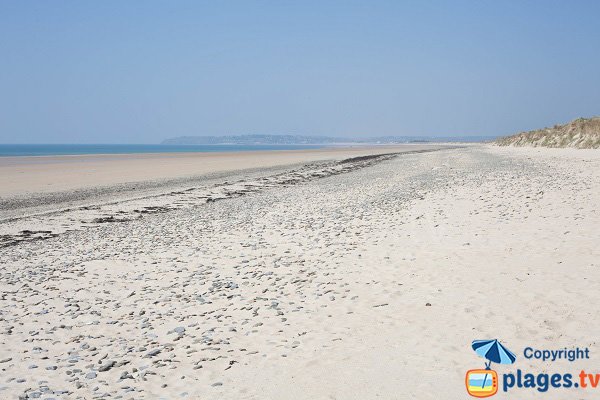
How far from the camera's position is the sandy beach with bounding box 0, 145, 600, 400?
5754 mm

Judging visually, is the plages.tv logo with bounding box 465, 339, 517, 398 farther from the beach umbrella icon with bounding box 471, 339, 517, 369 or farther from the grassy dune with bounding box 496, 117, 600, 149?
the grassy dune with bounding box 496, 117, 600, 149

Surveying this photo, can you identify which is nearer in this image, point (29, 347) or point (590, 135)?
point (29, 347)

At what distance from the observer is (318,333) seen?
6.94 m

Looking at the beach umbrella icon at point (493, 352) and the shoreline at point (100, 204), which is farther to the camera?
the shoreline at point (100, 204)

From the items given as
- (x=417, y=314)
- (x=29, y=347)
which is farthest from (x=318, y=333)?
(x=29, y=347)

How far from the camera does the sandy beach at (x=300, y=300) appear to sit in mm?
5754

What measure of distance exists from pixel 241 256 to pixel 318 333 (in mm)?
5109

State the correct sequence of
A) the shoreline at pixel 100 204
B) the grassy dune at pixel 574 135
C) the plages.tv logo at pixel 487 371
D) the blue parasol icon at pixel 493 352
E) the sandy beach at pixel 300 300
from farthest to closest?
the grassy dune at pixel 574 135
the shoreline at pixel 100 204
the sandy beach at pixel 300 300
the blue parasol icon at pixel 493 352
the plages.tv logo at pixel 487 371

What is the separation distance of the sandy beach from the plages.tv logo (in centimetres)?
13

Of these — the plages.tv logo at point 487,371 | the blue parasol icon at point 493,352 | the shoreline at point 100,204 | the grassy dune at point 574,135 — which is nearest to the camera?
the plages.tv logo at point 487,371

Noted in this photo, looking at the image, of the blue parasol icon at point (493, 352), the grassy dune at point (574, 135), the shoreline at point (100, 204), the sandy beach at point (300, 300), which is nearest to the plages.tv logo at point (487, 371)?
the blue parasol icon at point (493, 352)

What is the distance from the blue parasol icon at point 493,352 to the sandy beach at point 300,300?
0.14m

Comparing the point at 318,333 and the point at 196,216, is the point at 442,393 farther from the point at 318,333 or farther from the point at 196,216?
the point at 196,216

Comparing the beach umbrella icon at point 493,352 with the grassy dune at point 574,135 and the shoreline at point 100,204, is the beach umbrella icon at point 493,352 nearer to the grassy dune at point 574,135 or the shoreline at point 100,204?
the shoreline at point 100,204
